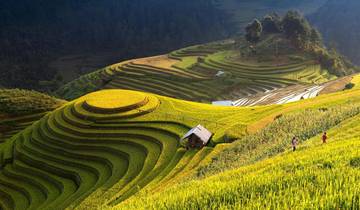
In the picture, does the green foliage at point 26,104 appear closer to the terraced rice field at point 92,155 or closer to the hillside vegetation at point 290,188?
the terraced rice field at point 92,155

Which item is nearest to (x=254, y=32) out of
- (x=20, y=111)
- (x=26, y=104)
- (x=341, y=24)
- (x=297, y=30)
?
(x=297, y=30)

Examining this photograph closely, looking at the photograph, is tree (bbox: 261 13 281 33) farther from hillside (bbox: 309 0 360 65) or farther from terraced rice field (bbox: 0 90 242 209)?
terraced rice field (bbox: 0 90 242 209)

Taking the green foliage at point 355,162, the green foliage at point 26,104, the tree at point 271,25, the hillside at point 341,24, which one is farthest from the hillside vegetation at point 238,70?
the green foliage at point 355,162

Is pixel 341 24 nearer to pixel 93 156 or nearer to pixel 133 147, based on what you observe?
pixel 133 147

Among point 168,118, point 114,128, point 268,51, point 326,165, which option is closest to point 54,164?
point 114,128

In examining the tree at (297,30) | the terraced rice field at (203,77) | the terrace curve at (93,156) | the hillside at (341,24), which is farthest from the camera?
the hillside at (341,24)

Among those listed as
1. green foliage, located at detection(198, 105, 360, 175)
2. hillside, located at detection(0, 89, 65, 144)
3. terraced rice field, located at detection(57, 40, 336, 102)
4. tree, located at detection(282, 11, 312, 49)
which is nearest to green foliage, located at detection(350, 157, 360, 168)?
green foliage, located at detection(198, 105, 360, 175)

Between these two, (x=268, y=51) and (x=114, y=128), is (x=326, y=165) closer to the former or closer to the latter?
(x=114, y=128)
